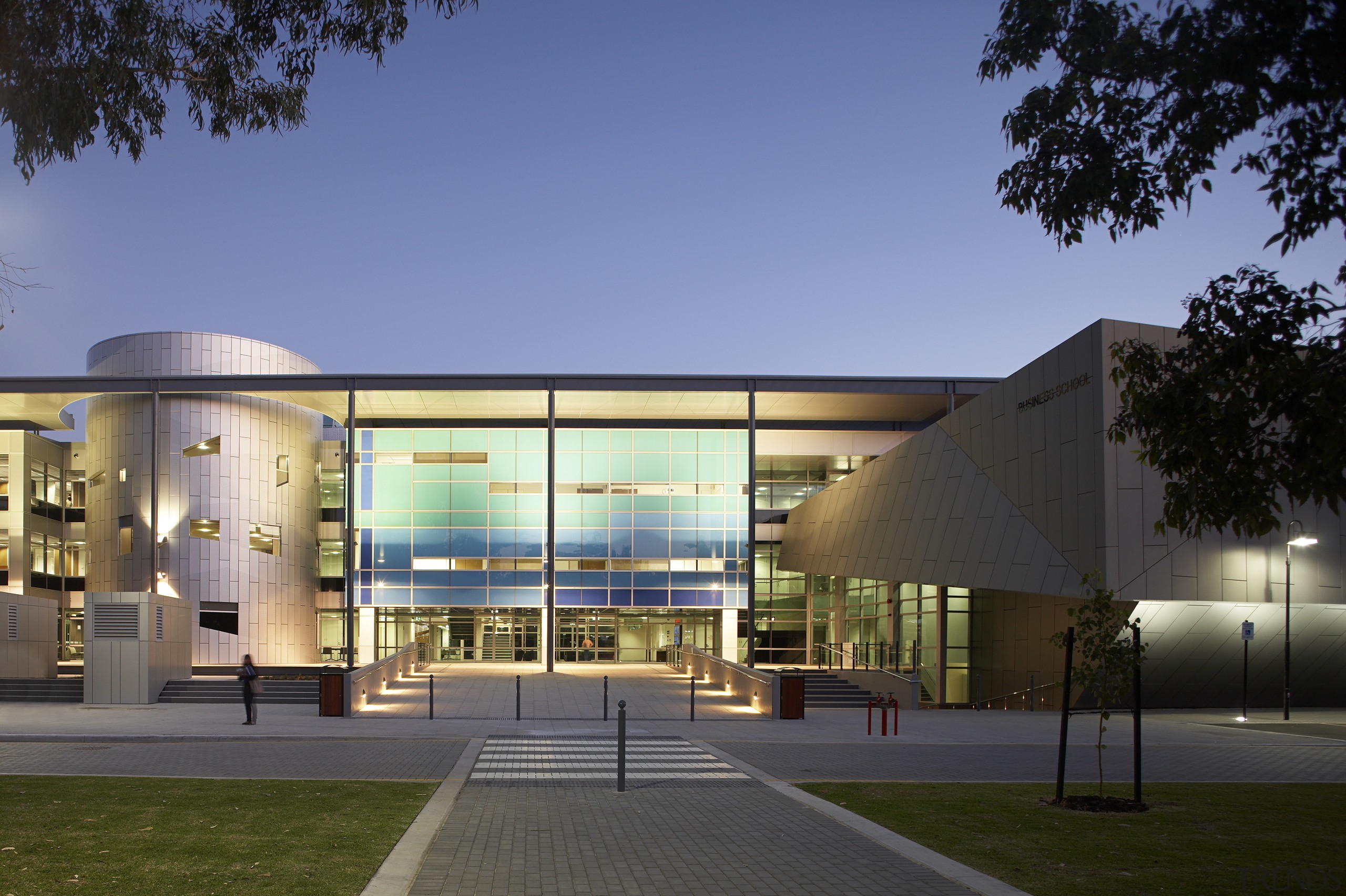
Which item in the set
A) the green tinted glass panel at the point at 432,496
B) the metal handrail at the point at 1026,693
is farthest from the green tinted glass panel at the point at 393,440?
the metal handrail at the point at 1026,693

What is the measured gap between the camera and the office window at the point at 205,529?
4303 centimetres

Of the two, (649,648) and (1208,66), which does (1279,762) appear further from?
(649,648)

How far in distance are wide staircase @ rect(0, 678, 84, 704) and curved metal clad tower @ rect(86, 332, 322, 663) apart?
11.6 meters

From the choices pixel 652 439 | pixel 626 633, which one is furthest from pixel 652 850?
pixel 626 633

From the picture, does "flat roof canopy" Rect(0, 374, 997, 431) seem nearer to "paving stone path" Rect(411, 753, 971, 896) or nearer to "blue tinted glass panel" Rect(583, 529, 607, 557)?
"blue tinted glass panel" Rect(583, 529, 607, 557)

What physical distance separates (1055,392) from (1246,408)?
59.9 feet

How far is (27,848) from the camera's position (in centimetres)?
870

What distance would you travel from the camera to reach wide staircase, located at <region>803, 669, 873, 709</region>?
97.9 ft

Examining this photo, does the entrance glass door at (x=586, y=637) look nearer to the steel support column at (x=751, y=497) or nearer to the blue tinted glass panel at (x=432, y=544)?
the blue tinted glass panel at (x=432, y=544)

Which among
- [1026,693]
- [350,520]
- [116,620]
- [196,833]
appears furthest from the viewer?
[350,520]

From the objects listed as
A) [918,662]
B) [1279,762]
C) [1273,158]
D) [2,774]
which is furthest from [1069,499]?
[2,774]

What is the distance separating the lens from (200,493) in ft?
142

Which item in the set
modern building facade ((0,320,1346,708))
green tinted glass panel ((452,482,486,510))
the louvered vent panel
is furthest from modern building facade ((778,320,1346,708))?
the louvered vent panel

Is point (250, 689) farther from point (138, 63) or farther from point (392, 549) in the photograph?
point (392, 549)
